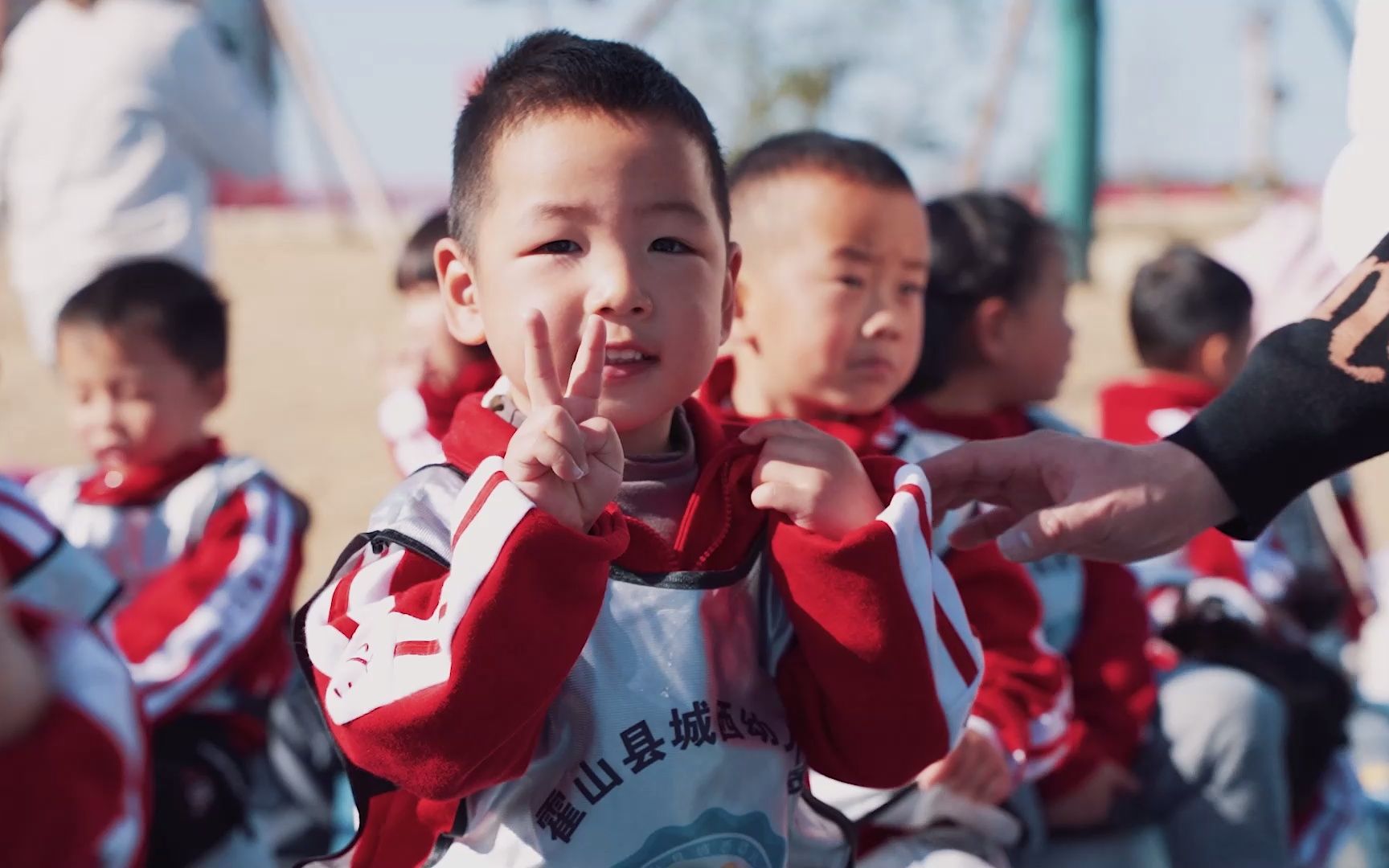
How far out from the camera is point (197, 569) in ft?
10.4

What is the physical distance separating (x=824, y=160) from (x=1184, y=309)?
1.85 m

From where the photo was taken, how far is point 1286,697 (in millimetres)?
3240

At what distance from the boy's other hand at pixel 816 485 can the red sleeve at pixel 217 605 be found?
1636 millimetres

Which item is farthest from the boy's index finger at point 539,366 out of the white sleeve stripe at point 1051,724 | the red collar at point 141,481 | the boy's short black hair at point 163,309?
the boy's short black hair at point 163,309

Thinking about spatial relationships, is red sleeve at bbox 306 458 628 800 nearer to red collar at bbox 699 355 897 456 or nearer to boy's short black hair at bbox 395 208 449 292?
red collar at bbox 699 355 897 456

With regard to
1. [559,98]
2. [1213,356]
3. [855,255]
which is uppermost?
[559,98]

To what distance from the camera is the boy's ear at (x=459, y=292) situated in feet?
6.10

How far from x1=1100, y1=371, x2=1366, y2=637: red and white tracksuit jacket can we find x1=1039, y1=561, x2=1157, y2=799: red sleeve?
54 cm

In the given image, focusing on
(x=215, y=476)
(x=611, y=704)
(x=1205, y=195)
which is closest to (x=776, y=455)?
(x=611, y=704)

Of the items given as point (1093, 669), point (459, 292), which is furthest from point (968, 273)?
point (459, 292)

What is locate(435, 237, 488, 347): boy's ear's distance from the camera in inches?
73.2

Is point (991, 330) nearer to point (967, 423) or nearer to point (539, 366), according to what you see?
point (967, 423)

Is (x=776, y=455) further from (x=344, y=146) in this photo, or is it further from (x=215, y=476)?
(x=344, y=146)

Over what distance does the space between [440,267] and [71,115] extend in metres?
2.99
